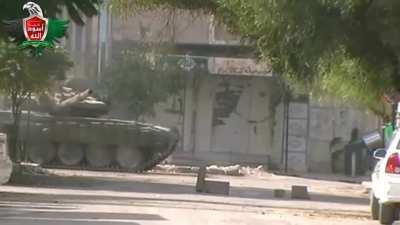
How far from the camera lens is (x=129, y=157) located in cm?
3488

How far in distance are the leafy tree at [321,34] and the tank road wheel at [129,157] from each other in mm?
17304

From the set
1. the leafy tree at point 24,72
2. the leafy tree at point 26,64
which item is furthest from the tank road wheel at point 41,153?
the leafy tree at point 24,72

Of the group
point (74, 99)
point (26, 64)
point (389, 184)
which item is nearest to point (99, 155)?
point (74, 99)

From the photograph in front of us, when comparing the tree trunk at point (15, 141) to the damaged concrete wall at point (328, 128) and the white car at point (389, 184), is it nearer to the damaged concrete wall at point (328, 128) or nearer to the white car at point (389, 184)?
the damaged concrete wall at point (328, 128)

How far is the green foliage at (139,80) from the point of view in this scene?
126 ft

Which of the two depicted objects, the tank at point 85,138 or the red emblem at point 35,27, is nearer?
the red emblem at point 35,27

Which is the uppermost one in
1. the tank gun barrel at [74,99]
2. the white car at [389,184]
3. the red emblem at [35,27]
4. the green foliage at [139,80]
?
the red emblem at [35,27]

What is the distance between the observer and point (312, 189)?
2991 centimetres

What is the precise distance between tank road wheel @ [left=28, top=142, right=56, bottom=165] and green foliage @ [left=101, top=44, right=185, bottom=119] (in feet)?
15.1

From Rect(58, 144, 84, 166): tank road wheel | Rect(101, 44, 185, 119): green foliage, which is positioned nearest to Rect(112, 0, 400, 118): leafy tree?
Rect(58, 144, 84, 166): tank road wheel

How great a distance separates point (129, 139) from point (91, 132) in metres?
1.34

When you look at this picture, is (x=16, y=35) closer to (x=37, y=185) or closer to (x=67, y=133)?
(x=37, y=185)

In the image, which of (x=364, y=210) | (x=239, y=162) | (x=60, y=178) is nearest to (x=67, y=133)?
(x=60, y=178)

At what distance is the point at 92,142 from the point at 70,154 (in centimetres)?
110
